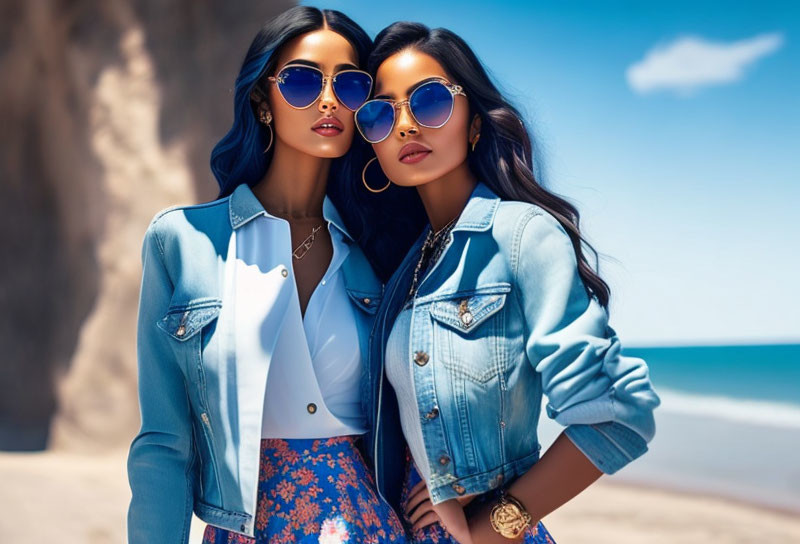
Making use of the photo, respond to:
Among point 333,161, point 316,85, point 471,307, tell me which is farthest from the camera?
point 333,161

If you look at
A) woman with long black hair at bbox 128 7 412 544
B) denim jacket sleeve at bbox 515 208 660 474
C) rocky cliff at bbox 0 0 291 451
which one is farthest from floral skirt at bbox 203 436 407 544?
rocky cliff at bbox 0 0 291 451

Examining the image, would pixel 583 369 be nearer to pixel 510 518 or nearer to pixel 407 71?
pixel 510 518

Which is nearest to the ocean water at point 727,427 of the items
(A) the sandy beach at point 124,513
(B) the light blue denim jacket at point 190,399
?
(A) the sandy beach at point 124,513

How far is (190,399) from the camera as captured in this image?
8.03 feet

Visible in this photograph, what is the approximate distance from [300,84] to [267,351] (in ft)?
2.67

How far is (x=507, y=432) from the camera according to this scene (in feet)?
7.35

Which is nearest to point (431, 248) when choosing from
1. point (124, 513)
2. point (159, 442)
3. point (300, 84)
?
point (300, 84)

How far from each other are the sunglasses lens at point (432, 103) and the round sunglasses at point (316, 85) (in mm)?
220

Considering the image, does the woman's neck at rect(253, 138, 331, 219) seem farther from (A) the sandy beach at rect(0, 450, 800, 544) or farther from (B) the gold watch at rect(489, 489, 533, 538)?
(A) the sandy beach at rect(0, 450, 800, 544)

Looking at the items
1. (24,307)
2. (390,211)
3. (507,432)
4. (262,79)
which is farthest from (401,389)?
(24,307)

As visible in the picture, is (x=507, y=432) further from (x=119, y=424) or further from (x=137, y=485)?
(x=119, y=424)

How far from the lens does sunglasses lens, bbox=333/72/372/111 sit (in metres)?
2.62

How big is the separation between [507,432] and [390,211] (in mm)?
960

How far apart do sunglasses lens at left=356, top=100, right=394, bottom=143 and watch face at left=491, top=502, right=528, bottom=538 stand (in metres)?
1.08
